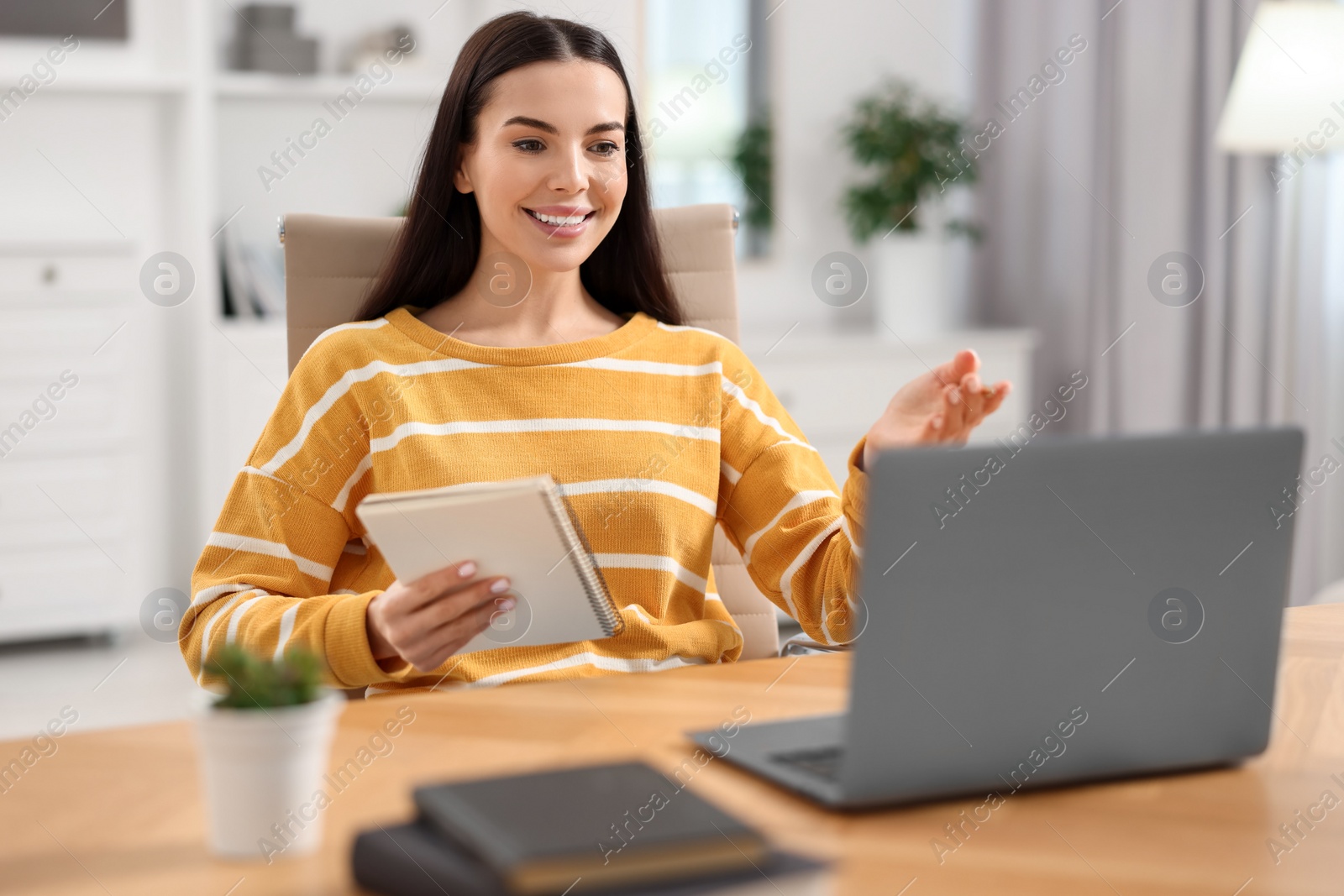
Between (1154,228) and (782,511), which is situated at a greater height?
(1154,228)

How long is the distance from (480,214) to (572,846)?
1.11m

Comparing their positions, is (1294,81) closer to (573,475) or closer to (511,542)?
(573,475)

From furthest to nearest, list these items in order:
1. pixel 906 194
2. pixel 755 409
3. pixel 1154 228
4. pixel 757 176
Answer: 1. pixel 757 176
2. pixel 906 194
3. pixel 1154 228
4. pixel 755 409

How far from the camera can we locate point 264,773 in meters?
0.68

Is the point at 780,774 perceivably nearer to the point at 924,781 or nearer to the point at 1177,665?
Answer: the point at 924,781

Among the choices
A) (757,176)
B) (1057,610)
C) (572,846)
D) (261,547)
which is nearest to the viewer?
(572,846)

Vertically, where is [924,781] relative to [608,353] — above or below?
below

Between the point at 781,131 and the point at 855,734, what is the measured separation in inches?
136

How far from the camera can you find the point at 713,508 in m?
1.45

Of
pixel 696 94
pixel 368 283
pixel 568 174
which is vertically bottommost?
pixel 368 283

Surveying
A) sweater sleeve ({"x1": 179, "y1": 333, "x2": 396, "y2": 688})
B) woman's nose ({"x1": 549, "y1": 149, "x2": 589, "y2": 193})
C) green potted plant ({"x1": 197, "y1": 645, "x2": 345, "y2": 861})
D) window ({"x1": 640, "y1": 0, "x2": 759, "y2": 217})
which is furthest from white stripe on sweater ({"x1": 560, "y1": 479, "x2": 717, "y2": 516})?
window ({"x1": 640, "y1": 0, "x2": 759, "y2": 217})

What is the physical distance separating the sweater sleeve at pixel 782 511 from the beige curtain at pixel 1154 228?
6.91 feet

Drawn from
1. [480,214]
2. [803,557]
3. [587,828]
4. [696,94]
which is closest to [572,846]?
[587,828]

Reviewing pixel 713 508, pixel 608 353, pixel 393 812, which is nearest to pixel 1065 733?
pixel 393 812
